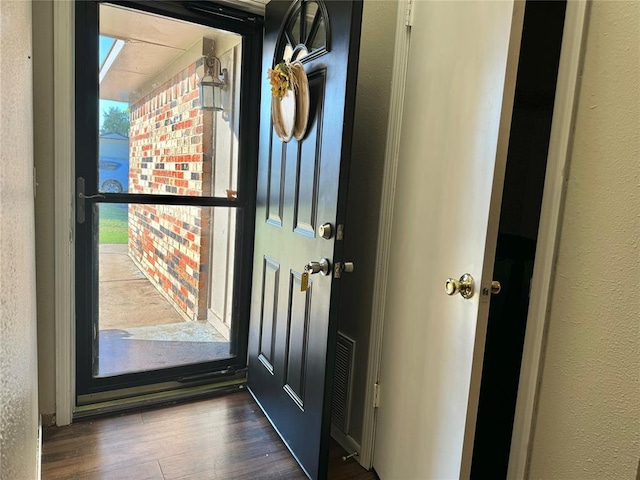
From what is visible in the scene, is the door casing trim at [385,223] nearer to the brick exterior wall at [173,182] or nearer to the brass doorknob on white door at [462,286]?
the brass doorknob on white door at [462,286]

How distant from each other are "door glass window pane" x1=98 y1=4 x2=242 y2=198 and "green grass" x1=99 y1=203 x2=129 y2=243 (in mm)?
89

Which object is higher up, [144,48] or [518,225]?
[144,48]

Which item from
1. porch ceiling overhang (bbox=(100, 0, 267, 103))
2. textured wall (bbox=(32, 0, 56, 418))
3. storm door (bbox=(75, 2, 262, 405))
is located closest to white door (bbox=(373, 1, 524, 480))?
storm door (bbox=(75, 2, 262, 405))

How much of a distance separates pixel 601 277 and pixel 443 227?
1.40 ft

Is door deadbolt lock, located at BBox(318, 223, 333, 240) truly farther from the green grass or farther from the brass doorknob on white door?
the green grass

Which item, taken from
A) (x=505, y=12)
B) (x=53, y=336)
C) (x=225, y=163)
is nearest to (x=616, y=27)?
(x=505, y=12)

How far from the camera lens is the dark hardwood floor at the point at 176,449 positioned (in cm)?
168

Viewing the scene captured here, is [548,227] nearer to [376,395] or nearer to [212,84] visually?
[376,395]

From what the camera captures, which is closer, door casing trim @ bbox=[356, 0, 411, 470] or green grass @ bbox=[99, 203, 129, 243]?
door casing trim @ bbox=[356, 0, 411, 470]

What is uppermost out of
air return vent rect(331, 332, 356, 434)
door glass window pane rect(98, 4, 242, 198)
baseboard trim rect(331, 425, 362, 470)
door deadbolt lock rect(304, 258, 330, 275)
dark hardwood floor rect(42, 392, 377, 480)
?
door glass window pane rect(98, 4, 242, 198)

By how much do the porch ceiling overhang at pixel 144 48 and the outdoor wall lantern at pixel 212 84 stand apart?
0.08 m

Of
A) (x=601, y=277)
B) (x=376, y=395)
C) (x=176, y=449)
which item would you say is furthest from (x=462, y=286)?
(x=176, y=449)

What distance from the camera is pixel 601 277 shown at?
103 cm

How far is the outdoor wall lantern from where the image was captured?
219cm
